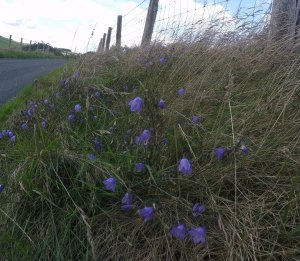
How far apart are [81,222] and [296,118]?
130 centimetres

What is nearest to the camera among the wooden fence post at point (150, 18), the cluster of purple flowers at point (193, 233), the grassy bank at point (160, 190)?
the cluster of purple flowers at point (193, 233)

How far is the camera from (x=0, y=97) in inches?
244

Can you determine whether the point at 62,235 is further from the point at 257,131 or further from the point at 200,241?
the point at 257,131

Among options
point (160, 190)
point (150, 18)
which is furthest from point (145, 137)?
point (150, 18)

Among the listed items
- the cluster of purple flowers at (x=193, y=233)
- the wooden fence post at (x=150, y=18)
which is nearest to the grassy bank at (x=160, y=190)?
the cluster of purple flowers at (x=193, y=233)

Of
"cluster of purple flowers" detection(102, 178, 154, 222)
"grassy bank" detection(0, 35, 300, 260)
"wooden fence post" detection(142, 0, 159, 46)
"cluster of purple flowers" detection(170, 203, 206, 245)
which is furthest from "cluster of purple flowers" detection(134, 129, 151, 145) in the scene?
"wooden fence post" detection(142, 0, 159, 46)

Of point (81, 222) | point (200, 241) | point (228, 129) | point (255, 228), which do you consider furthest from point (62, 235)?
point (228, 129)

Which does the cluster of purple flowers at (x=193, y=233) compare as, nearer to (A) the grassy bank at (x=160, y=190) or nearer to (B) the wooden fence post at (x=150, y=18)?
(A) the grassy bank at (x=160, y=190)

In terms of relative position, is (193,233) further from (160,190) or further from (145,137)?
(145,137)

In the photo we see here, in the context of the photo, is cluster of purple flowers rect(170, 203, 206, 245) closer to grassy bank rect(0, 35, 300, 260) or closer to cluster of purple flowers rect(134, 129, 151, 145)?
grassy bank rect(0, 35, 300, 260)

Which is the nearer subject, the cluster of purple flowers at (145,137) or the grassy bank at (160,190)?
the grassy bank at (160,190)

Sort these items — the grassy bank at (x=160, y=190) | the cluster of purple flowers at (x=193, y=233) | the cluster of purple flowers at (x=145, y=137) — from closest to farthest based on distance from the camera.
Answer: the cluster of purple flowers at (x=193, y=233)
the grassy bank at (x=160, y=190)
the cluster of purple flowers at (x=145, y=137)

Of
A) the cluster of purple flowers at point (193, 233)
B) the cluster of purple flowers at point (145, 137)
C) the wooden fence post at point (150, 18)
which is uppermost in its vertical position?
the wooden fence post at point (150, 18)

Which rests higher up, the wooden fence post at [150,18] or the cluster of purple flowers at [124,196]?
the wooden fence post at [150,18]
